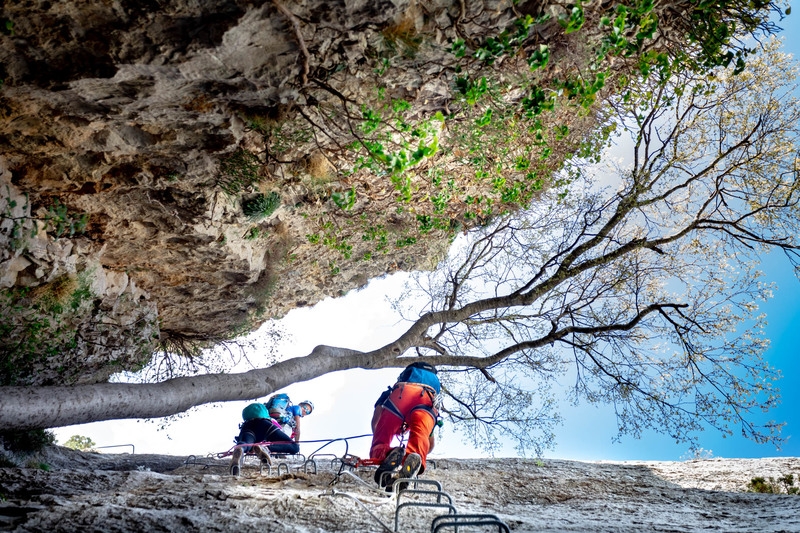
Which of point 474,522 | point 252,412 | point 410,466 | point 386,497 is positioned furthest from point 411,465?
point 252,412

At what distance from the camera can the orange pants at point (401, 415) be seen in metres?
6.91

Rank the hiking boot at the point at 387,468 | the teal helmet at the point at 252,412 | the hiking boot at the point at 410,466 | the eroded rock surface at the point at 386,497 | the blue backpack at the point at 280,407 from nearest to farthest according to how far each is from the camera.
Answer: the eroded rock surface at the point at 386,497 → the hiking boot at the point at 410,466 → the hiking boot at the point at 387,468 → the teal helmet at the point at 252,412 → the blue backpack at the point at 280,407

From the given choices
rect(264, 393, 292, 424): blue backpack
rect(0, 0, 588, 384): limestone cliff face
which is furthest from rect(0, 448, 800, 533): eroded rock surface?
rect(0, 0, 588, 384): limestone cliff face

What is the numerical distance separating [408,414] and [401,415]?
10 cm

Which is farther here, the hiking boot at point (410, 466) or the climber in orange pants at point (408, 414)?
the climber in orange pants at point (408, 414)

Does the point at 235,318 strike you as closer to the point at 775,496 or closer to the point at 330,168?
the point at 330,168

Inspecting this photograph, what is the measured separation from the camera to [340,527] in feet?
15.4

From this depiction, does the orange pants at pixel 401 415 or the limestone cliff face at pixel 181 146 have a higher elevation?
the limestone cliff face at pixel 181 146

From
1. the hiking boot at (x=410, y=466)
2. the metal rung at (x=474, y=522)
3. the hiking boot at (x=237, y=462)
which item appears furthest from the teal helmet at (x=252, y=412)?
the metal rung at (x=474, y=522)

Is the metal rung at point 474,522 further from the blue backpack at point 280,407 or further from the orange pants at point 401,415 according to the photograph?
the blue backpack at point 280,407

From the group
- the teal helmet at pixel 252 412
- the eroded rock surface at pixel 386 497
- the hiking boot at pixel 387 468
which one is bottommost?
the eroded rock surface at pixel 386 497

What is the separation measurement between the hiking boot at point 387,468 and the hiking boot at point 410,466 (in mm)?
177

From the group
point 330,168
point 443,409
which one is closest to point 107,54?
point 330,168

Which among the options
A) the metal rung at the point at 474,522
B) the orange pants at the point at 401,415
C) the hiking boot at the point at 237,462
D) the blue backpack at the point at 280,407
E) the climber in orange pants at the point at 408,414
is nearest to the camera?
the metal rung at the point at 474,522
